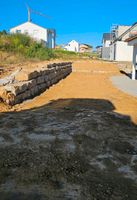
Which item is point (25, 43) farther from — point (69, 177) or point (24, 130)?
point (69, 177)

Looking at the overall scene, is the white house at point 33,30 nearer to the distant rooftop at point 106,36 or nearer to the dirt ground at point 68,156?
the distant rooftop at point 106,36

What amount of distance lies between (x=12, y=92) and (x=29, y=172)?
4.99m

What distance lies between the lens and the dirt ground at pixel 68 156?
11.6 ft

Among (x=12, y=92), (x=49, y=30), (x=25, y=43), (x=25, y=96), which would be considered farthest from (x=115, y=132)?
(x=49, y=30)

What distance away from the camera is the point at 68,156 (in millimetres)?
4648

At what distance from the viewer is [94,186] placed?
370cm

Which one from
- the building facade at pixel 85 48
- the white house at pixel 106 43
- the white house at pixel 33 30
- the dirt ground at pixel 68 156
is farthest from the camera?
the building facade at pixel 85 48

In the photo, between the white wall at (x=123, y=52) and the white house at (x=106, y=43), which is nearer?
the white wall at (x=123, y=52)

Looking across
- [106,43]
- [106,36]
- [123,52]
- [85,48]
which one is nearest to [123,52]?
[123,52]

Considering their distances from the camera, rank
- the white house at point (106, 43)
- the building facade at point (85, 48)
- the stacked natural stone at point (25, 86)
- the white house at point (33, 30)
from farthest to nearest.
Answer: the building facade at point (85, 48) → the white house at point (106, 43) → the white house at point (33, 30) → the stacked natural stone at point (25, 86)

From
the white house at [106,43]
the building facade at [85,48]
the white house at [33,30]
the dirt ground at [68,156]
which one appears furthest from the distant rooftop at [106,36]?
the dirt ground at [68,156]

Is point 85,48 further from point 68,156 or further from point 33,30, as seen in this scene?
point 68,156

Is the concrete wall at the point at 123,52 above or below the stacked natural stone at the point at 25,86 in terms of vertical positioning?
above

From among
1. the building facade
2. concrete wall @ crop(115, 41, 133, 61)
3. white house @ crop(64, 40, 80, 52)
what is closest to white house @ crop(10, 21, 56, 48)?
concrete wall @ crop(115, 41, 133, 61)
